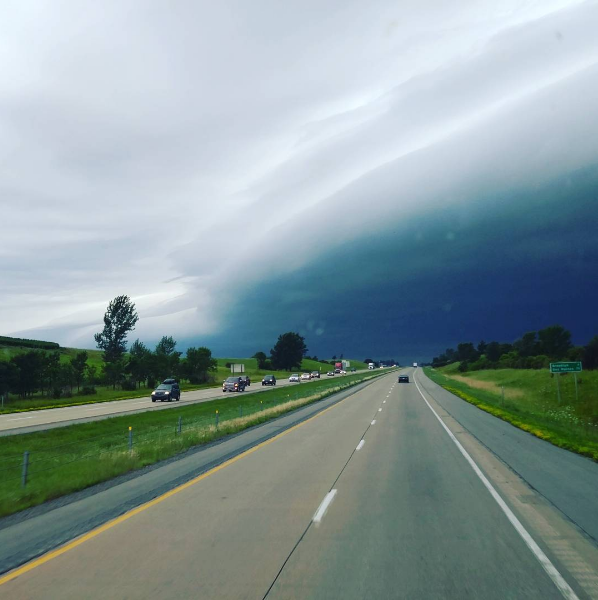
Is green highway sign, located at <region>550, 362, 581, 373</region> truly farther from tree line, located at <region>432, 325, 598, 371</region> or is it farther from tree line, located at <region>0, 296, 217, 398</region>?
tree line, located at <region>432, 325, 598, 371</region>

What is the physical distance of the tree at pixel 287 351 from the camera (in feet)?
619

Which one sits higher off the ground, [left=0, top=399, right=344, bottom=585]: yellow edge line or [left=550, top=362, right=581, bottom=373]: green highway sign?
[left=550, top=362, right=581, bottom=373]: green highway sign

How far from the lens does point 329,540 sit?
23.2ft

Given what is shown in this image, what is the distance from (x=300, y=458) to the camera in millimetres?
14453

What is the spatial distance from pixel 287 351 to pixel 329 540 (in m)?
182

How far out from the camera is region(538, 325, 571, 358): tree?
490 feet

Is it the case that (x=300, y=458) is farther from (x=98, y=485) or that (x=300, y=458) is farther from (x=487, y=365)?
(x=487, y=365)

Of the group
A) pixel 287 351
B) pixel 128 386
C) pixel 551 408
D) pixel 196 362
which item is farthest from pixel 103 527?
pixel 287 351

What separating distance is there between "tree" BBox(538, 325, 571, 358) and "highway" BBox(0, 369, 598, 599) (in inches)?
5962

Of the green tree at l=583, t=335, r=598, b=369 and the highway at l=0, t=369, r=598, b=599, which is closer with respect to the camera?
the highway at l=0, t=369, r=598, b=599

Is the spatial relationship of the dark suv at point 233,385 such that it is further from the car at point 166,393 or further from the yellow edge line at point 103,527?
the yellow edge line at point 103,527

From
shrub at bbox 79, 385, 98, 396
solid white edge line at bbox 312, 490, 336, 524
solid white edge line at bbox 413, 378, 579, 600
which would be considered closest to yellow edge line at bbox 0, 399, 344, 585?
solid white edge line at bbox 312, 490, 336, 524

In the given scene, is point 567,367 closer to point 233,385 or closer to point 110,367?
point 233,385

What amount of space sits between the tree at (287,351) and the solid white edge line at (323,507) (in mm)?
178849
